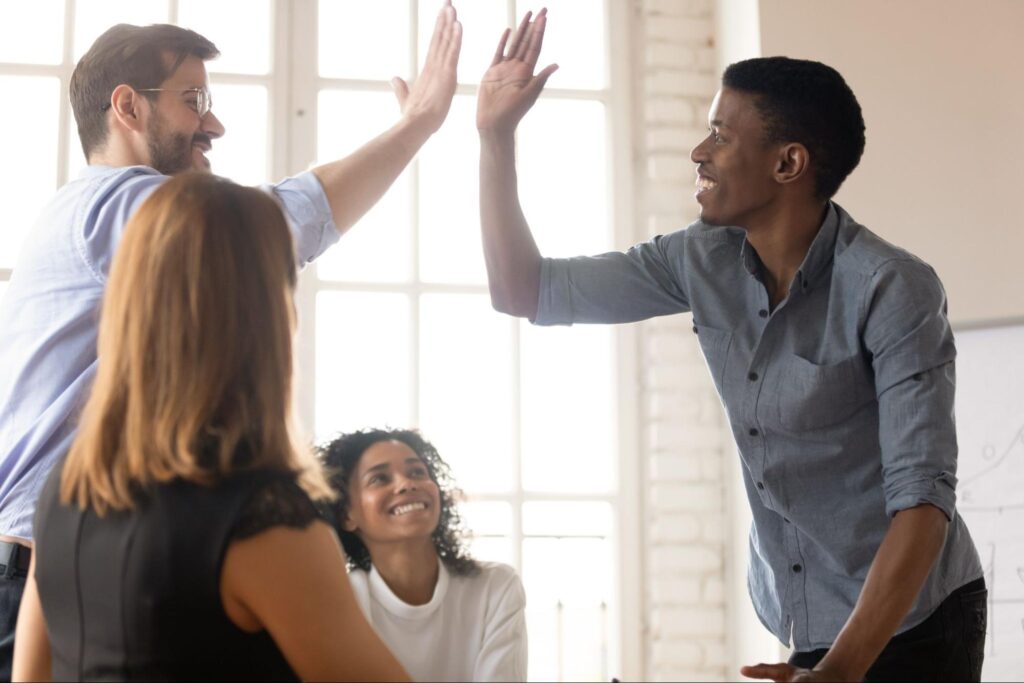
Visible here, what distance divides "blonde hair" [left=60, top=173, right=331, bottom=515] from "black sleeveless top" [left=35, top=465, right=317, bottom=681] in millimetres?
22

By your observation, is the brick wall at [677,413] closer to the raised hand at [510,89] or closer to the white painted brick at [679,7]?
the white painted brick at [679,7]

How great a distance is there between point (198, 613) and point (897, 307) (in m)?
1.08

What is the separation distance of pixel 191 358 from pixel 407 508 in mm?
1331

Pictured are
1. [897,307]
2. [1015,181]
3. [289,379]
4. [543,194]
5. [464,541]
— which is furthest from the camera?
[543,194]

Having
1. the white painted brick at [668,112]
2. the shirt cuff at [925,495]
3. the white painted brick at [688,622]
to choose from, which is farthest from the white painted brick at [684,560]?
the shirt cuff at [925,495]

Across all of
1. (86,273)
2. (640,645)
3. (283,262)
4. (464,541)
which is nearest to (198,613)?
(283,262)

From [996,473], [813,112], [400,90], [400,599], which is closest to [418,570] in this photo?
[400,599]

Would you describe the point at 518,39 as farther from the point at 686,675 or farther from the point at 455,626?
the point at 686,675

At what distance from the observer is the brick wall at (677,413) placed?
3.74m

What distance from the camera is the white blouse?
7.75ft

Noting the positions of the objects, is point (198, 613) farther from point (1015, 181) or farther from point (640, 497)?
point (1015, 181)

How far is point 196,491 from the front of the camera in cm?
124

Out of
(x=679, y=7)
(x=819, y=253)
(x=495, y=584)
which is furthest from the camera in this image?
(x=679, y=7)

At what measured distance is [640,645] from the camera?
3738mm
